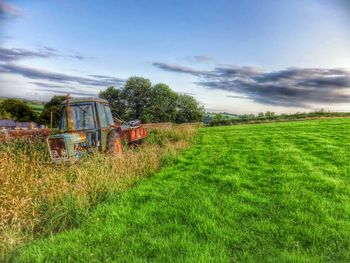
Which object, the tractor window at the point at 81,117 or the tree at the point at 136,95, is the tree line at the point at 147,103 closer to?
the tree at the point at 136,95

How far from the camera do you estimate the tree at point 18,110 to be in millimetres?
70688

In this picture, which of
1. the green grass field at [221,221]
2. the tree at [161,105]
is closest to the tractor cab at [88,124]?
the green grass field at [221,221]

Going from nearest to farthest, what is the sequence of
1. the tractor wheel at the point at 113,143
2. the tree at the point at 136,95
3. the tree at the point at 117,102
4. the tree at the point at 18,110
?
the tractor wheel at the point at 113,143, the tree at the point at 117,102, the tree at the point at 136,95, the tree at the point at 18,110

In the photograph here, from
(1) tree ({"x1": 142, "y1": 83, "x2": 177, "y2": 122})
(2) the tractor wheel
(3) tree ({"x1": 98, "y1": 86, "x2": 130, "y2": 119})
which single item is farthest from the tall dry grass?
(3) tree ({"x1": 98, "y1": 86, "x2": 130, "y2": 119})

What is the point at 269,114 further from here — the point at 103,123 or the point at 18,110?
the point at 18,110

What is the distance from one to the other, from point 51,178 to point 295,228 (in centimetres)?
503

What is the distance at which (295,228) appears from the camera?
185 inches

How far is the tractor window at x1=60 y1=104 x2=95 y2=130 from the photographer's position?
400 inches

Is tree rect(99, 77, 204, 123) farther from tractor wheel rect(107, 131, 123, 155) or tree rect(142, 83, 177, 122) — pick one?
tractor wheel rect(107, 131, 123, 155)

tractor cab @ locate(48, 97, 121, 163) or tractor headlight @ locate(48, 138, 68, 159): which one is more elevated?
tractor cab @ locate(48, 97, 121, 163)

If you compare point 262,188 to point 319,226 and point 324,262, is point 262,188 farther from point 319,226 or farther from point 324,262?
point 324,262

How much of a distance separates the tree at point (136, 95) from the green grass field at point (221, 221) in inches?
1992

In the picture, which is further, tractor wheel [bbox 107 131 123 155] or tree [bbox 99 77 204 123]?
tree [bbox 99 77 204 123]

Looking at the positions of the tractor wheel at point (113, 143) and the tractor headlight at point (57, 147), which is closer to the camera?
the tractor headlight at point (57, 147)
